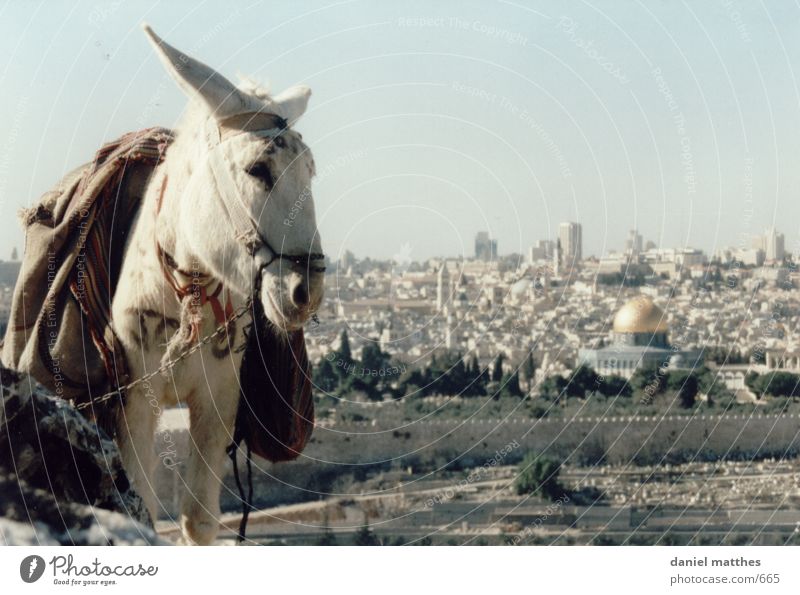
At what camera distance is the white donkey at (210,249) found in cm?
434

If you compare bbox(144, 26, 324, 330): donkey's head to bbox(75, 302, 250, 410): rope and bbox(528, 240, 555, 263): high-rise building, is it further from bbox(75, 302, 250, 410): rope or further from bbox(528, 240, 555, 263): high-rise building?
bbox(528, 240, 555, 263): high-rise building

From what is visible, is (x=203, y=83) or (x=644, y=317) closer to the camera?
(x=203, y=83)

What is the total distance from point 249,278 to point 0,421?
2.83 feet

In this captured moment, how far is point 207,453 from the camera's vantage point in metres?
4.90

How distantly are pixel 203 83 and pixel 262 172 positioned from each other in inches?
13.2

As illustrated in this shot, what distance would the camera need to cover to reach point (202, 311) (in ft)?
15.0

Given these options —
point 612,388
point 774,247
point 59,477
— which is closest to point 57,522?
point 59,477

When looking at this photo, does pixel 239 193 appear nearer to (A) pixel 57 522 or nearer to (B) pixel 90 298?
(B) pixel 90 298

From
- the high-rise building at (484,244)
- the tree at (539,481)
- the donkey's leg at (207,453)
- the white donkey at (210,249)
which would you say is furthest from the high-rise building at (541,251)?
the white donkey at (210,249)

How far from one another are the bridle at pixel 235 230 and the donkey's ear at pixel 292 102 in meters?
0.08

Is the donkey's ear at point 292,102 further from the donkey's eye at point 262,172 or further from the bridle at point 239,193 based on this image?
the donkey's eye at point 262,172

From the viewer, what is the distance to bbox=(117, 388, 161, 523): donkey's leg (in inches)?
183
